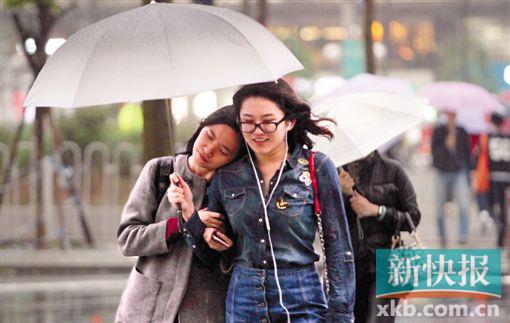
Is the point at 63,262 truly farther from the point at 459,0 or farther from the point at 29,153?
the point at 459,0

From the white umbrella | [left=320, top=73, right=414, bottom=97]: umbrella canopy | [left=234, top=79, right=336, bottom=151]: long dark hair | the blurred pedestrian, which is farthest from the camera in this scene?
the blurred pedestrian

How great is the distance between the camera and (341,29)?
58.2 metres

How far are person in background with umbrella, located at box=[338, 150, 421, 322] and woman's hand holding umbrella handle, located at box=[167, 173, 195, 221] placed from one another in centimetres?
175

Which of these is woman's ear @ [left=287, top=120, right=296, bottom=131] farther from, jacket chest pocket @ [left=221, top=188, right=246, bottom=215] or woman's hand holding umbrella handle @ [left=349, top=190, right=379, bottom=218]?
woman's hand holding umbrella handle @ [left=349, top=190, right=379, bottom=218]

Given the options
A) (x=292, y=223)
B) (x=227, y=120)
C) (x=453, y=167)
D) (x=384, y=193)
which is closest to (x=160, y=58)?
(x=227, y=120)

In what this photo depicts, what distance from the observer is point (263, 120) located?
5.04 meters

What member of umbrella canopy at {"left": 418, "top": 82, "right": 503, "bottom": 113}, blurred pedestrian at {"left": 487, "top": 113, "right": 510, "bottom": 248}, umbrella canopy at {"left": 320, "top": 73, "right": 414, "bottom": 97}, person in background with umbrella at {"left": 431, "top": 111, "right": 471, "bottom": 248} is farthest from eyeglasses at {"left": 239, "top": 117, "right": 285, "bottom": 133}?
person in background with umbrella at {"left": 431, "top": 111, "right": 471, "bottom": 248}

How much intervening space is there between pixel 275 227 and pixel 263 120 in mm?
430

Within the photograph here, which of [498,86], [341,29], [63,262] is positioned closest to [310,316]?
[63,262]

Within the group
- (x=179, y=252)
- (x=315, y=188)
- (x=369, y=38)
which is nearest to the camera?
(x=315, y=188)

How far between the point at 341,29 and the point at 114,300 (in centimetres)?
4661

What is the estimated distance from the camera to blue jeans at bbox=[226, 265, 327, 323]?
493 centimetres

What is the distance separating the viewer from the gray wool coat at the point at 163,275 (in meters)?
5.21

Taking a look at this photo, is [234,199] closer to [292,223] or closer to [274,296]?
[292,223]
